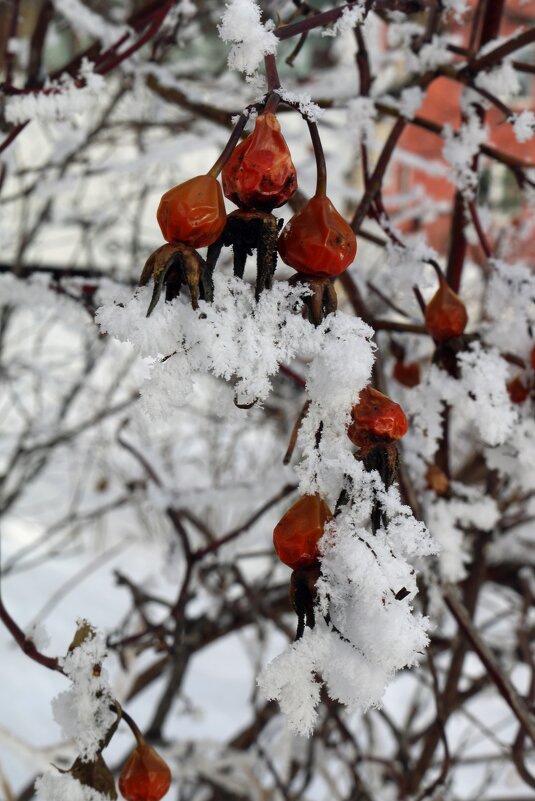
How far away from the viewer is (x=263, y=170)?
291mm

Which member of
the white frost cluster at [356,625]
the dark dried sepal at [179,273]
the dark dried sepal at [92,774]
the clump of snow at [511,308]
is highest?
the clump of snow at [511,308]

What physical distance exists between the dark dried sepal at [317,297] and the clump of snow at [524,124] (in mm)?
293

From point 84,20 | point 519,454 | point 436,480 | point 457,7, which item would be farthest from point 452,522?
point 84,20

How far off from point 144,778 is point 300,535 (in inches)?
7.9

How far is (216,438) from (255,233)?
229cm

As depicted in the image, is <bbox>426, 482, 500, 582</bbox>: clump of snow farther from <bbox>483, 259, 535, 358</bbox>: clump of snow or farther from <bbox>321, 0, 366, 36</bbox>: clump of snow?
<bbox>321, 0, 366, 36</bbox>: clump of snow

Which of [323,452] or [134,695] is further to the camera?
[134,695]

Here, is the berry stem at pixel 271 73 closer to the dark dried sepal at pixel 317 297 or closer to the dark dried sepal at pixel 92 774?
the dark dried sepal at pixel 317 297

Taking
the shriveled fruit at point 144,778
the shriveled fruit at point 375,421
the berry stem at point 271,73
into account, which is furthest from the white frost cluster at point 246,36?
the shriveled fruit at point 144,778

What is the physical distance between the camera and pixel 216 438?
101 inches

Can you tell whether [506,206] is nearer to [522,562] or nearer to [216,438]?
[216,438]

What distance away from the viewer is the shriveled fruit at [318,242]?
1.00 ft

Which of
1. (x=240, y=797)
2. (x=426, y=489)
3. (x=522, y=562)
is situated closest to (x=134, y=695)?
(x=240, y=797)

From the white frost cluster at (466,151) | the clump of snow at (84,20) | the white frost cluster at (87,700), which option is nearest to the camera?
the white frost cluster at (87,700)
